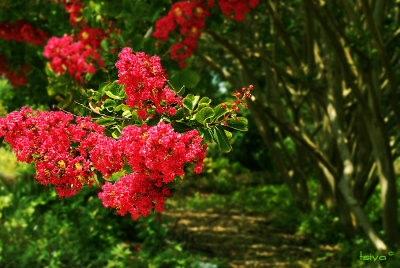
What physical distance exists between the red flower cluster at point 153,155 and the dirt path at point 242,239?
12.7ft

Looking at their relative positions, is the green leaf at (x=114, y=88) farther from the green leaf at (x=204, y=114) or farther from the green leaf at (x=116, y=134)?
the green leaf at (x=204, y=114)

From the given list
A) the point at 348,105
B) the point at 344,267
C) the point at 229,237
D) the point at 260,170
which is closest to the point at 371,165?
the point at 348,105

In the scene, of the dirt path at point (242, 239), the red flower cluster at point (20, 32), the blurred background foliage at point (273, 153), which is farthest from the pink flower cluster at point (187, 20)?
the dirt path at point (242, 239)

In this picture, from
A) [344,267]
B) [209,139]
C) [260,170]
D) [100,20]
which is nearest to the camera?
[209,139]

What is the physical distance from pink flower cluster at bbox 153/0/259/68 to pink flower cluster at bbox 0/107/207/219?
82.4 inches

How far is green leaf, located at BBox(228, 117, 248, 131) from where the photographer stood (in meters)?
1.22

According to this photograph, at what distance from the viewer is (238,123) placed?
1228 mm

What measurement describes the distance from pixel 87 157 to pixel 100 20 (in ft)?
8.28

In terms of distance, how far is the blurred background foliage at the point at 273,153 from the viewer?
148 inches

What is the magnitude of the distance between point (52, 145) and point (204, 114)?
52 cm

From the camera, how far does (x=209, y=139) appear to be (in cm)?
124

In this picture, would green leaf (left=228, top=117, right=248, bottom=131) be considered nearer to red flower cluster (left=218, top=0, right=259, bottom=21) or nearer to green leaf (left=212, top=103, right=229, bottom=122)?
green leaf (left=212, top=103, right=229, bottom=122)

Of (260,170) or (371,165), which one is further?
(260,170)

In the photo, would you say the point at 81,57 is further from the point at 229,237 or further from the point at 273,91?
the point at 229,237
